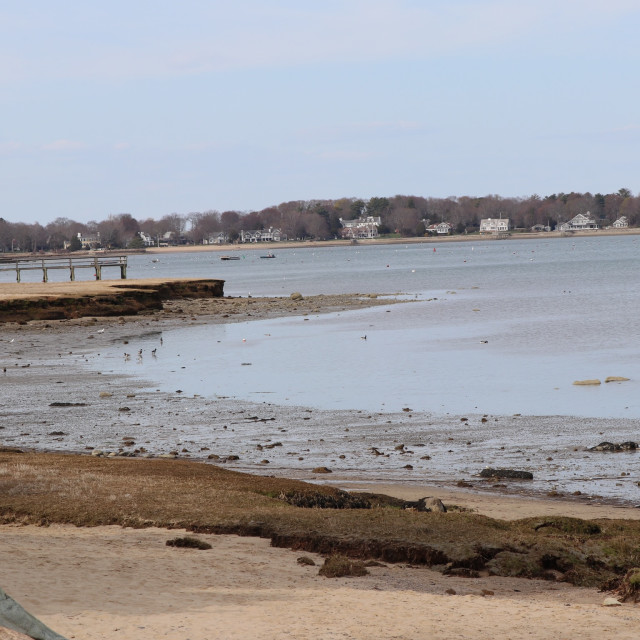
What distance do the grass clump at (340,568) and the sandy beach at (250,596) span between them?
0.32ft

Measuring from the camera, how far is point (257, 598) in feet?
32.2

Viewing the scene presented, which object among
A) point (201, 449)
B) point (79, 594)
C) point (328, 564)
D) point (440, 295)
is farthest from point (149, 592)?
point (440, 295)

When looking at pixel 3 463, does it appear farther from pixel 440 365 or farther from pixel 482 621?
pixel 440 365

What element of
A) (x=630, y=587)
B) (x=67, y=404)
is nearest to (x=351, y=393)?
(x=67, y=404)

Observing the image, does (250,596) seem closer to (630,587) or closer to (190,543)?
(190,543)

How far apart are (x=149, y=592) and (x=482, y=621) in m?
3.28

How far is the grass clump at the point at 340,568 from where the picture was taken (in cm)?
1077

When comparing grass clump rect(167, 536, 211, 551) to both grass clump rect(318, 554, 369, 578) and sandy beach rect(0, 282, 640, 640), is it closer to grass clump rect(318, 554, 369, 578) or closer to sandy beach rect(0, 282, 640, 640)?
sandy beach rect(0, 282, 640, 640)

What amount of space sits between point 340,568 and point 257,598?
4.32 feet

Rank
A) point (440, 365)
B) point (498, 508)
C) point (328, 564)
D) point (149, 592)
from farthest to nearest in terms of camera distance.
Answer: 1. point (440, 365)
2. point (498, 508)
3. point (328, 564)
4. point (149, 592)

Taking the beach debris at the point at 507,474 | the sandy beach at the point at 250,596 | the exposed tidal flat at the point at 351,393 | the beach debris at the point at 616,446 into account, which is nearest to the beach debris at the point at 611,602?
the sandy beach at the point at 250,596

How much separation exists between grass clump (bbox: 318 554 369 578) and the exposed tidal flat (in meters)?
5.46

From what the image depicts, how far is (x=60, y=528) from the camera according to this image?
12.6 m

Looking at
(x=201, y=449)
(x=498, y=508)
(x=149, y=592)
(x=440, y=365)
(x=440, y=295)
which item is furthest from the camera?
(x=440, y=295)
